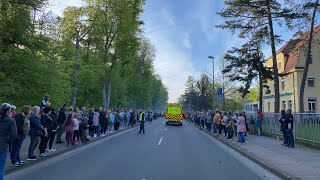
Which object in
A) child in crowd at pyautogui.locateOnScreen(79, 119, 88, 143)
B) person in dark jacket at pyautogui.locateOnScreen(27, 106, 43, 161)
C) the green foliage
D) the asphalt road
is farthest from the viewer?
the green foliage

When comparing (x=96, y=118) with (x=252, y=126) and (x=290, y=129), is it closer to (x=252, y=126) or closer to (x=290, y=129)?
(x=290, y=129)

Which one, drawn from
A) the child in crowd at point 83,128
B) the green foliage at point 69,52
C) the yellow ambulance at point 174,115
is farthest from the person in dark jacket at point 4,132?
the yellow ambulance at point 174,115

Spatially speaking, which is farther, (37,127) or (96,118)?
(96,118)

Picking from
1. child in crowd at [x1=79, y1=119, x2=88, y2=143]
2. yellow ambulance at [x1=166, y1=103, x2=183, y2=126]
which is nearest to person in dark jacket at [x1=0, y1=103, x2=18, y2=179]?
child in crowd at [x1=79, y1=119, x2=88, y2=143]

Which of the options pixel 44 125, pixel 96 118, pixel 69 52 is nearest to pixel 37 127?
pixel 44 125

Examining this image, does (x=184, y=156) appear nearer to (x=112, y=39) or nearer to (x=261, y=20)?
(x=261, y=20)

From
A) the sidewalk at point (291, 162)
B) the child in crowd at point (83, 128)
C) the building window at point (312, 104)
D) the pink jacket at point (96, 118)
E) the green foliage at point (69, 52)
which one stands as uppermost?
the green foliage at point (69, 52)

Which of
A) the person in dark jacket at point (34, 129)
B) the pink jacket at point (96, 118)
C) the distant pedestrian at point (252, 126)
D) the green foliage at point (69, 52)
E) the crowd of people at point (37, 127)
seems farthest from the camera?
the distant pedestrian at point (252, 126)

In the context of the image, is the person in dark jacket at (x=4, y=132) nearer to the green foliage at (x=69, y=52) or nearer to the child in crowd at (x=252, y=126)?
the green foliage at (x=69, y=52)

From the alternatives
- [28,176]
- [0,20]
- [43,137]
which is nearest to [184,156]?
[43,137]

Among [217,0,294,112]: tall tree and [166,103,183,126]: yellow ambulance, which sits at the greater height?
[217,0,294,112]: tall tree

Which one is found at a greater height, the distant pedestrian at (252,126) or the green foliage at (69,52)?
the green foliage at (69,52)

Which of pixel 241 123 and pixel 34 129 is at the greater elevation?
pixel 241 123

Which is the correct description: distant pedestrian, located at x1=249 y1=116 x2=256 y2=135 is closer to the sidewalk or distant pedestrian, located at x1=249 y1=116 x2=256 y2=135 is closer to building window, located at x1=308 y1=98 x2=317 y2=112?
the sidewalk
